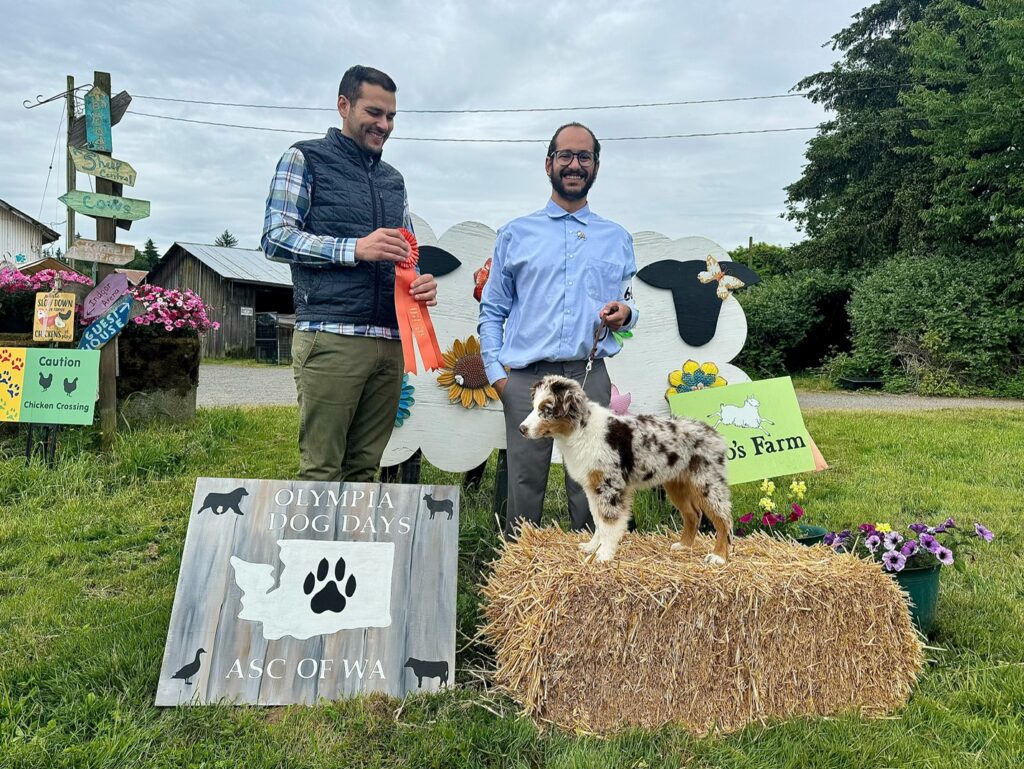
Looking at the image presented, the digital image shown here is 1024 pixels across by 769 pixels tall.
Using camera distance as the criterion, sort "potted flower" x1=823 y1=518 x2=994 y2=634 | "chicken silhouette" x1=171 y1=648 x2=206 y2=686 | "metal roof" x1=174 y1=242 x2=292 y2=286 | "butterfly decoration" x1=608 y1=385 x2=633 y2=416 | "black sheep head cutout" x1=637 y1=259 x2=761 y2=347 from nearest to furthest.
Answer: "chicken silhouette" x1=171 y1=648 x2=206 y2=686 → "potted flower" x1=823 y1=518 x2=994 y2=634 → "butterfly decoration" x1=608 y1=385 x2=633 y2=416 → "black sheep head cutout" x1=637 y1=259 x2=761 y2=347 → "metal roof" x1=174 y1=242 x2=292 y2=286

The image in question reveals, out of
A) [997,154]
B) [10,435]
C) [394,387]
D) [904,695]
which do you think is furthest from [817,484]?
[997,154]

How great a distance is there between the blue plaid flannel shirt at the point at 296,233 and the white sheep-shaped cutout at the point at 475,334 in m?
1.72

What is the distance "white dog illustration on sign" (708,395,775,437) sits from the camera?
4.84 m

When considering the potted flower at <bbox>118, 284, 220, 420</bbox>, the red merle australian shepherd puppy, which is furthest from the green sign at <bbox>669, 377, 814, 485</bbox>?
the potted flower at <bbox>118, 284, 220, 420</bbox>

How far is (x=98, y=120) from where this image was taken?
19.6ft

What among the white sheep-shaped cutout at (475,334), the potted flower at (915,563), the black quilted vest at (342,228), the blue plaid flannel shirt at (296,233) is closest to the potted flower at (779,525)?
the potted flower at (915,563)

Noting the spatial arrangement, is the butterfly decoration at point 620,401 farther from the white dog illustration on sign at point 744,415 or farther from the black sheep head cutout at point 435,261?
the black sheep head cutout at point 435,261

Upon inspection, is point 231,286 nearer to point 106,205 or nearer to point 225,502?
point 106,205

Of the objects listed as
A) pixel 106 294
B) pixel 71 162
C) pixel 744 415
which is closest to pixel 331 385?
pixel 744 415

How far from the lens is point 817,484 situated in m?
6.35

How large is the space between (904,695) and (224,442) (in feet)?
19.7

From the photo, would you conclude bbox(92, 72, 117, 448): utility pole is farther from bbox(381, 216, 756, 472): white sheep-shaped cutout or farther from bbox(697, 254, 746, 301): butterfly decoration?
bbox(697, 254, 746, 301): butterfly decoration

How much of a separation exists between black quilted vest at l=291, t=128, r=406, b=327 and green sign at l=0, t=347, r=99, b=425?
11.9 feet

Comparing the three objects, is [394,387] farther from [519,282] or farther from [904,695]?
[904,695]
